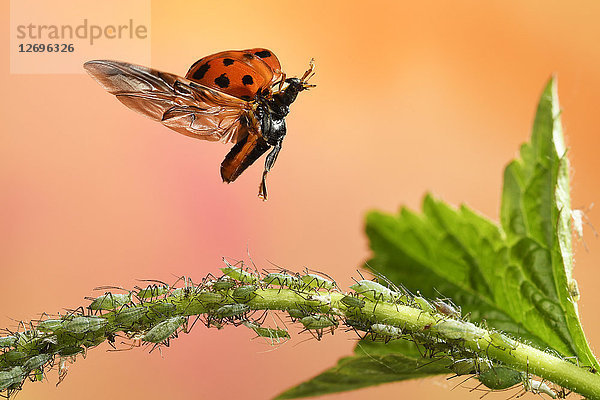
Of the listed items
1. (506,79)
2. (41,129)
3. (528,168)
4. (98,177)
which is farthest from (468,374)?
(506,79)

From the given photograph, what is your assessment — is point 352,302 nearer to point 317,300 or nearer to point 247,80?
point 317,300

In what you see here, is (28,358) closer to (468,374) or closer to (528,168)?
(468,374)

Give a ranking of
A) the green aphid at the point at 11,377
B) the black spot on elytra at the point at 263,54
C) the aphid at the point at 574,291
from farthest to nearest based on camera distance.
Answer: the aphid at the point at 574,291 < the black spot on elytra at the point at 263,54 < the green aphid at the point at 11,377

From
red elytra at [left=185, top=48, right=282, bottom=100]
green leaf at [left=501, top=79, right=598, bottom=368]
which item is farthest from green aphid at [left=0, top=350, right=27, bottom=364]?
green leaf at [left=501, top=79, right=598, bottom=368]

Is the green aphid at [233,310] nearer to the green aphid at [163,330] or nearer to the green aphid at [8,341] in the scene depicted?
the green aphid at [163,330]

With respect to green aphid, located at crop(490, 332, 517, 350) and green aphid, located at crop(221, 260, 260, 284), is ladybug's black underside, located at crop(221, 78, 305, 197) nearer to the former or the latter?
Answer: green aphid, located at crop(221, 260, 260, 284)

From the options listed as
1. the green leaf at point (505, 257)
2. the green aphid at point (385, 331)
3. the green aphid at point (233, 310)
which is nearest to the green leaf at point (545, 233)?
the green leaf at point (505, 257)
